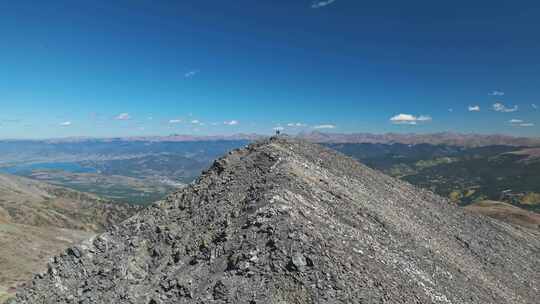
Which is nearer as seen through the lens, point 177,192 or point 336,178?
point 177,192

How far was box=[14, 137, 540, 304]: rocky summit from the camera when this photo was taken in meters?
20.7

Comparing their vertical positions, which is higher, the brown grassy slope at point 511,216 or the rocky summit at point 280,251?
the rocky summit at point 280,251

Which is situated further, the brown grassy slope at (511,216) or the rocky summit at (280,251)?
the brown grassy slope at (511,216)

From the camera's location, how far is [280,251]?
70.0ft

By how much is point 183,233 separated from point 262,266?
10187 mm

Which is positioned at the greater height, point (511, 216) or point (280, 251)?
point (280, 251)

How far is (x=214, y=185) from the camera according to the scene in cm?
3416

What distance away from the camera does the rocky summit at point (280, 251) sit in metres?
20.7

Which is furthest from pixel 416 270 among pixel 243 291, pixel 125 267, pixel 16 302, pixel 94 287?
pixel 16 302

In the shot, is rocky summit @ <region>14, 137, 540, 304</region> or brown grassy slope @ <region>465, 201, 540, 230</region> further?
brown grassy slope @ <region>465, 201, 540, 230</region>

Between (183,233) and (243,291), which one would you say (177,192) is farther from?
(243,291)

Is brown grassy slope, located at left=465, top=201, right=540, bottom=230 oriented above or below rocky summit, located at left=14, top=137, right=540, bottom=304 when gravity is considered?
below

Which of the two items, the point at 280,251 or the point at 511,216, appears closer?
the point at 280,251

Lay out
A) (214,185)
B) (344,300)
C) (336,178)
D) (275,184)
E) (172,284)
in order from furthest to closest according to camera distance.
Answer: (336,178)
(214,185)
(275,184)
(172,284)
(344,300)
